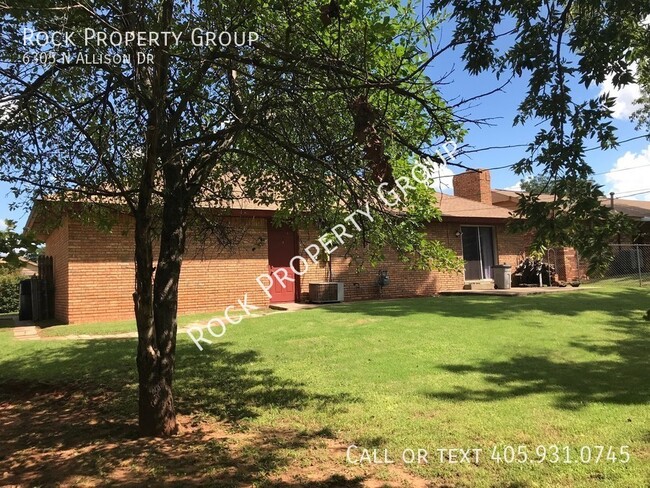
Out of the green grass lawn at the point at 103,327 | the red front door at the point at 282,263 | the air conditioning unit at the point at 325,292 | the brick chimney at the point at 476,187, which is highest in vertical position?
the brick chimney at the point at 476,187

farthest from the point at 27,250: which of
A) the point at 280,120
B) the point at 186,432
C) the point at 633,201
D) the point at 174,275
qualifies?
the point at 633,201

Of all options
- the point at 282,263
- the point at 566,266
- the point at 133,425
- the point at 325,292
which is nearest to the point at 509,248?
the point at 566,266

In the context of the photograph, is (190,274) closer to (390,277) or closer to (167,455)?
(390,277)

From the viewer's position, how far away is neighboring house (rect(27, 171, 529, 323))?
12688 mm

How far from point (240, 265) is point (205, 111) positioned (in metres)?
9.00

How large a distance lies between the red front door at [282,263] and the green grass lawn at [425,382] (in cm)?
457

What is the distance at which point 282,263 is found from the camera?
635 inches

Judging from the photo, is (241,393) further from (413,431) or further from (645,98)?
(645,98)

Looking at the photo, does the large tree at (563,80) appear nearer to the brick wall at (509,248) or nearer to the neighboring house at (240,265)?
the neighboring house at (240,265)

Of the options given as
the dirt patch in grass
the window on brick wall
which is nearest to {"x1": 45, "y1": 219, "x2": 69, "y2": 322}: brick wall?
the dirt patch in grass

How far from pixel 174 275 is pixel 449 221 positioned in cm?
1568

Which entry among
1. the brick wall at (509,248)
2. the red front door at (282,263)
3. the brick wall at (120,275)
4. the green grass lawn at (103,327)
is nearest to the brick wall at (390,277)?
the red front door at (282,263)

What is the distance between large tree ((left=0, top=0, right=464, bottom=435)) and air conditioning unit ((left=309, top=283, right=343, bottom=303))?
9.49 metres

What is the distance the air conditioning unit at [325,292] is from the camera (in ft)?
51.2
